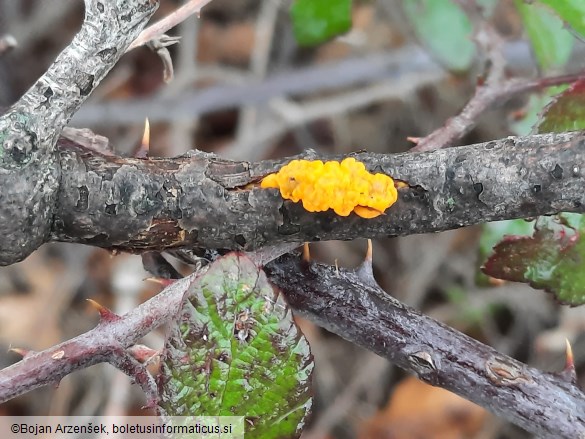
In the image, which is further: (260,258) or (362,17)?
(362,17)

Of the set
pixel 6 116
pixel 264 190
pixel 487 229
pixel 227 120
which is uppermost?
pixel 6 116

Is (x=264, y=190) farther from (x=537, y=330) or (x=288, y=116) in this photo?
(x=537, y=330)

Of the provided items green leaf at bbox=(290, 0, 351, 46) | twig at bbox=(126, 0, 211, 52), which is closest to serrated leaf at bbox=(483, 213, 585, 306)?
twig at bbox=(126, 0, 211, 52)

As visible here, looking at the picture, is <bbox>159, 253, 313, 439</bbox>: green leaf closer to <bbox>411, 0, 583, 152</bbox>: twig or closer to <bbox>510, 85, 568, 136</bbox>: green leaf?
<bbox>411, 0, 583, 152</bbox>: twig

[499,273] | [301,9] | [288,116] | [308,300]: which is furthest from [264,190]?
[288,116]

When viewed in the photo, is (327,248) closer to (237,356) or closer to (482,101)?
(482,101)

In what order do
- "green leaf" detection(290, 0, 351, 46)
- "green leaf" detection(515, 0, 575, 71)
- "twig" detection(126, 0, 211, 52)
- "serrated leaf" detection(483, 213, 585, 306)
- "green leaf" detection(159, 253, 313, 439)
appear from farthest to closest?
"green leaf" detection(290, 0, 351, 46)
"green leaf" detection(515, 0, 575, 71)
"serrated leaf" detection(483, 213, 585, 306)
"twig" detection(126, 0, 211, 52)
"green leaf" detection(159, 253, 313, 439)

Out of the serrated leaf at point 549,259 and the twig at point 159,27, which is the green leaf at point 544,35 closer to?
the serrated leaf at point 549,259

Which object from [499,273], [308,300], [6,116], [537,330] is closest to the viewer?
[6,116]
